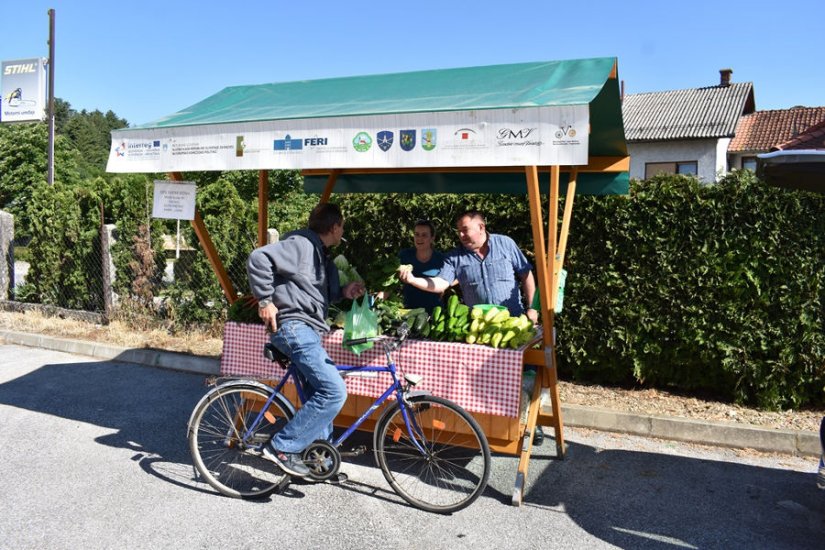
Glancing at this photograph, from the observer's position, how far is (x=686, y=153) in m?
31.7

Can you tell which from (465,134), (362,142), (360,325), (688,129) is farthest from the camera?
(688,129)

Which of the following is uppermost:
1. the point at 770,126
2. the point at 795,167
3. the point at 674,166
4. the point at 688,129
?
the point at 770,126

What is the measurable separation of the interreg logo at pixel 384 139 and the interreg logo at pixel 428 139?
21cm

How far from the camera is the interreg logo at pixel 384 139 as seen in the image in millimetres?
3846

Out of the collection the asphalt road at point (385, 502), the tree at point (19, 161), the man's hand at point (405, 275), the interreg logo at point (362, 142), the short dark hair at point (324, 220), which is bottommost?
the asphalt road at point (385, 502)

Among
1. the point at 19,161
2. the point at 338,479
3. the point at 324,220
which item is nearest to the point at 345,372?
the point at 338,479

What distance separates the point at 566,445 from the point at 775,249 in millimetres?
2382

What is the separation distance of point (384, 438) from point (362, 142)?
1.86m

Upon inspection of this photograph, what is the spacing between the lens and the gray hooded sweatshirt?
3.92 meters

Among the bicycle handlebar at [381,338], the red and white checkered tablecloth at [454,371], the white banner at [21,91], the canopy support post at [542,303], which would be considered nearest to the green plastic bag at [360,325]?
the bicycle handlebar at [381,338]

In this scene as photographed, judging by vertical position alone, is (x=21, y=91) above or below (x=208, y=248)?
above

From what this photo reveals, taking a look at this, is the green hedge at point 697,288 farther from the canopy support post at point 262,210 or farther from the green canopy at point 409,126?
the canopy support post at point 262,210

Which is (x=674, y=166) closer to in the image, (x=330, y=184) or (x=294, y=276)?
(x=330, y=184)

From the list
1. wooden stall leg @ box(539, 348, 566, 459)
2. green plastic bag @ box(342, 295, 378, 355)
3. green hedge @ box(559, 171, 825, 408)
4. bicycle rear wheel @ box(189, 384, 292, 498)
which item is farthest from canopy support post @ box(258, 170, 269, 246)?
green hedge @ box(559, 171, 825, 408)
